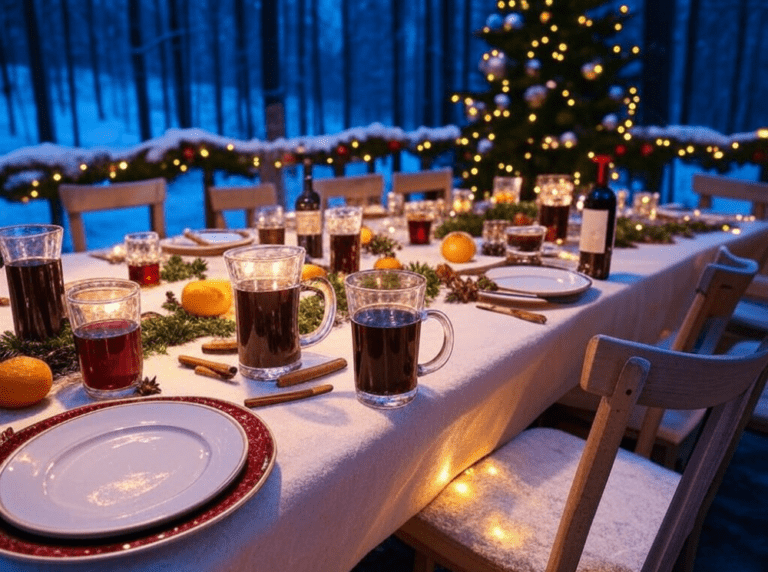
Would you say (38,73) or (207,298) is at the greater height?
(38,73)

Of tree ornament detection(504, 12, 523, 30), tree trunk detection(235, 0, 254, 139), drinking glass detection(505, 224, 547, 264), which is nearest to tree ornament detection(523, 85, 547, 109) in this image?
tree ornament detection(504, 12, 523, 30)

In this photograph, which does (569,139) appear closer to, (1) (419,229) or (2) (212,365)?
(1) (419,229)

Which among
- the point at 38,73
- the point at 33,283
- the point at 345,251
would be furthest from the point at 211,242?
the point at 38,73

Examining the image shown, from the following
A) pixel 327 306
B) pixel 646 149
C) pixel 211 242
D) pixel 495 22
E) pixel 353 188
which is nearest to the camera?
pixel 327 306

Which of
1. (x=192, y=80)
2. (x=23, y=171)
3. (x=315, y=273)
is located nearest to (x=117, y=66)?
(x=192, y=80)

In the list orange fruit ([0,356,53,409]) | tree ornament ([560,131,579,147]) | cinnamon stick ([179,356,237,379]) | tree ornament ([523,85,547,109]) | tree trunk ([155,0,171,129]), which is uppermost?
tree trunk ([155,0,171,129])

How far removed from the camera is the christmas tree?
482 centimetres

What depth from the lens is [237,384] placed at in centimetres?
86

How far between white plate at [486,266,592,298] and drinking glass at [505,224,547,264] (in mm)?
122

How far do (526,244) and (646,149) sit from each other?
371cm

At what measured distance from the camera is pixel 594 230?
1.44 metres

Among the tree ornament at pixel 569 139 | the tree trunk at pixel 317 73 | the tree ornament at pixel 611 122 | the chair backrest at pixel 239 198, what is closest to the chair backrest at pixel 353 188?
the chair backrest at pixel 239 198

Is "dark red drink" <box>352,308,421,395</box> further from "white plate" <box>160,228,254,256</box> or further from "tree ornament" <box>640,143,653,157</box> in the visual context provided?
"tree ornament" <box>640,143,653,157</box>

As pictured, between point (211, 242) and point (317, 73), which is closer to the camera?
point (211, 242)
